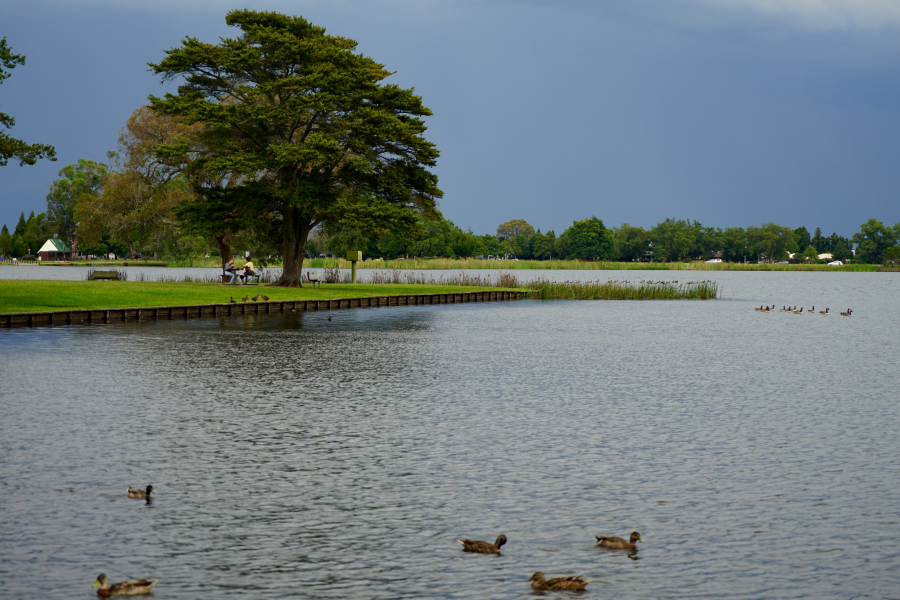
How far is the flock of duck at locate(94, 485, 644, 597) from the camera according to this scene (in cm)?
799

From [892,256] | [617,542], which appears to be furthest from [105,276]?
[892,256]

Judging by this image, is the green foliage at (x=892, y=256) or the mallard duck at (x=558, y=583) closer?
the mallard duck at (x=558, y=583)

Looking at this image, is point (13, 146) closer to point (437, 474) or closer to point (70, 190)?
point (437, 474)

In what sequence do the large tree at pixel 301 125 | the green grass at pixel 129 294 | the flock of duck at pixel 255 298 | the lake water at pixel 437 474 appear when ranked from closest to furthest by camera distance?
the lake water at pixel 437 474
the green grass at pixel 129 294
the flock of duck at pixel 255 298
the large tree at pixel 301 125

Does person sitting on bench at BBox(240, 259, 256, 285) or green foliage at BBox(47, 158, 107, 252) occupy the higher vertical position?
green foliage at BBox(47, 158, 107, 252)

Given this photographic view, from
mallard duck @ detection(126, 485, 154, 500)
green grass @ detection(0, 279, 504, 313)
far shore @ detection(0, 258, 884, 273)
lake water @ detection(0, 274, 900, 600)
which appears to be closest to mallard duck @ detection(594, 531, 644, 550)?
lake water @ detection(0, 274, 900, 600)

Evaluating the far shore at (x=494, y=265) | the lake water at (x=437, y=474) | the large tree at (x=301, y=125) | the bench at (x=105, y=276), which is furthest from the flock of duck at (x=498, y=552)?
the far shore at (x=494, y=265)

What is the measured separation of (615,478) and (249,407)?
8.22 metres

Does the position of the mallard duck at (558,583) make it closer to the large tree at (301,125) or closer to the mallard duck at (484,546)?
the mallard duck at (484,546)

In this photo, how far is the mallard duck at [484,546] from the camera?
928 cm

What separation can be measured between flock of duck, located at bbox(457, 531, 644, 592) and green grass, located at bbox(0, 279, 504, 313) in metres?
32.9

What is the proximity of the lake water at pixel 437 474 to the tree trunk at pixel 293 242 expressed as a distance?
32.2 meters

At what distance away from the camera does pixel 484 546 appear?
9.29 m

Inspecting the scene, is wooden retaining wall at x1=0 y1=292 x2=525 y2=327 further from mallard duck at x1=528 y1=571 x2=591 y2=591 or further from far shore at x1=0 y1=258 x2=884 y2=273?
far shore at x1=0 y1=258 x2=884 y2=273
